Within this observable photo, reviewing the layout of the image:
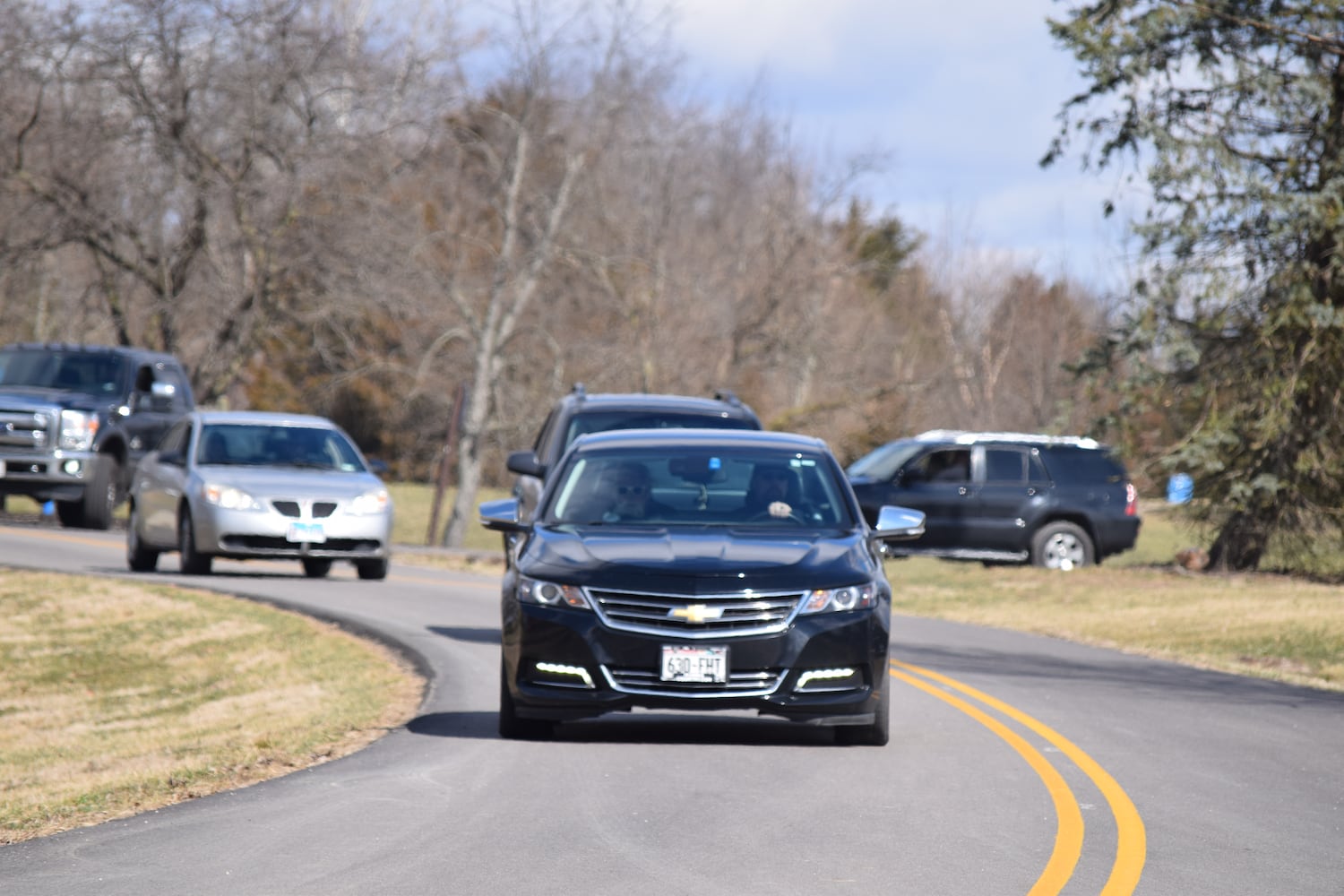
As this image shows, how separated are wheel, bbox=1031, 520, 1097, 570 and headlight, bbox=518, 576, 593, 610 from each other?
17851 mm

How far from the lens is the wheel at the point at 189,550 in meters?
20.2

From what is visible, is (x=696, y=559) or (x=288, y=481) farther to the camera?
(x=288, y=481)

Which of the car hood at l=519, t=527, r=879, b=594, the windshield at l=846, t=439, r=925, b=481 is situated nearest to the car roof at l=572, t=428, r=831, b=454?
the car hood at l=519, t=527, r=879, b=594

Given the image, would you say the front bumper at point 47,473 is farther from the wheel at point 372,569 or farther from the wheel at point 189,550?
the wheel at point 372,569

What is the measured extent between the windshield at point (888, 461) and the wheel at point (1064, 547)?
6.74 ft

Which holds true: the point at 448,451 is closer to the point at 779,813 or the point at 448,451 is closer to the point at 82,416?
the point at 82,416

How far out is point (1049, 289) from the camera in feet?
221

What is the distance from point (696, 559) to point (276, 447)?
1248 cm

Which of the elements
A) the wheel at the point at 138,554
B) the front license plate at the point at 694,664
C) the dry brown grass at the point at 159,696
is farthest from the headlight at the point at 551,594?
the wheel at the point at 138,554

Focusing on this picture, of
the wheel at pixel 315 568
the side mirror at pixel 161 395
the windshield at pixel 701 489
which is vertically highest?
the side mirror at pixel 161 395

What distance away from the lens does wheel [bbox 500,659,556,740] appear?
9887 mm

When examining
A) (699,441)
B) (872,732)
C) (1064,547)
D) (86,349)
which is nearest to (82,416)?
(86,349)

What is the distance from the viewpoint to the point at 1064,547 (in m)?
26.7

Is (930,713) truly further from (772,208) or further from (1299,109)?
(772,208)
